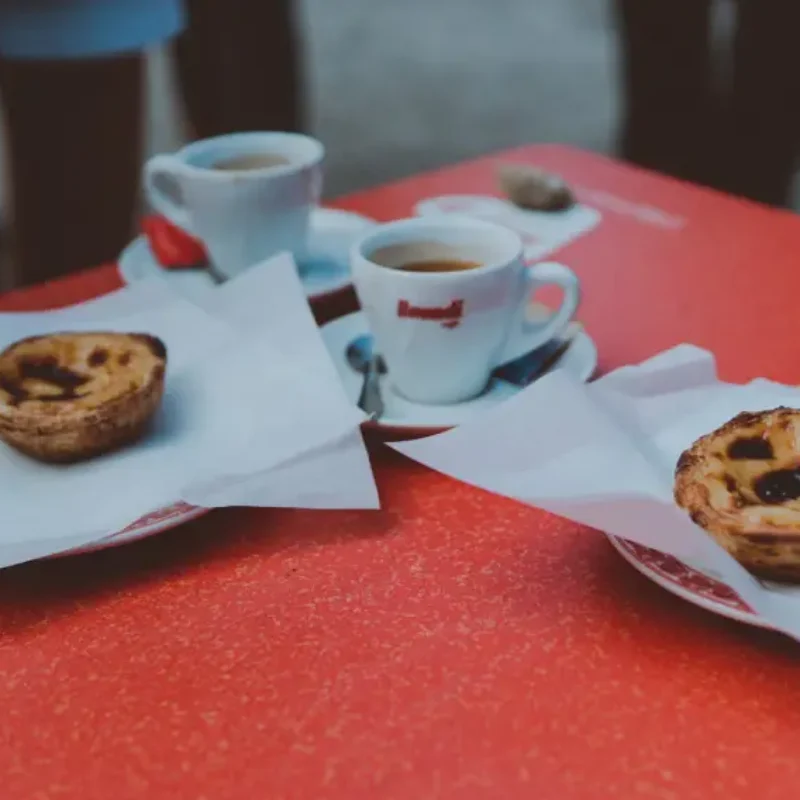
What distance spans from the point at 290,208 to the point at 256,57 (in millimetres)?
1350

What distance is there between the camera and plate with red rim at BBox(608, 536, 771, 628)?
21.6 inches

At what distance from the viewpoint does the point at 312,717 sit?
1.75ft

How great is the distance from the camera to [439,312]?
75cm

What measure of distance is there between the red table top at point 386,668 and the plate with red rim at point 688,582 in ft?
0.08

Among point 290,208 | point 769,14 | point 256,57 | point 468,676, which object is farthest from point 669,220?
point 769,14

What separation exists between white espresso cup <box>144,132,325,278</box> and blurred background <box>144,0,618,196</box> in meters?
1.90

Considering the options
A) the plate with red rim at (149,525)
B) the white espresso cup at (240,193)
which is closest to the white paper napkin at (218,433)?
the plate with red rim at (149,525)

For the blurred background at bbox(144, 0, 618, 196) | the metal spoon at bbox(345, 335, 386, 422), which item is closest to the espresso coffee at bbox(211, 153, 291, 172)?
the metal spoon at bbox(345, 335, 386, 422)

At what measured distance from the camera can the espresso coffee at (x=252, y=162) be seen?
3.44 ft

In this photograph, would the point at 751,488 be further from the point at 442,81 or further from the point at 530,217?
the point at 442,81

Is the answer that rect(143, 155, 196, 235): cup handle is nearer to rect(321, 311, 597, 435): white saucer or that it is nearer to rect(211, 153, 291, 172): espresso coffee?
rect(211, 153, 291, 172): espresso coffee

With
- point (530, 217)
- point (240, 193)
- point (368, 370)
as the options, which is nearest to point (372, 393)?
point (368, 370)

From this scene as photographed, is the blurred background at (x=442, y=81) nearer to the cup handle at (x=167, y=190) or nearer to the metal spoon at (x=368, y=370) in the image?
the cup handle at (x=167, y=190)

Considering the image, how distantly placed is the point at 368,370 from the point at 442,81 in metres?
3.18
